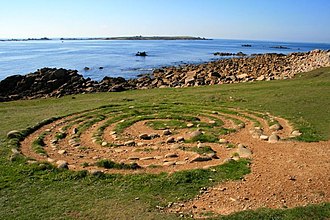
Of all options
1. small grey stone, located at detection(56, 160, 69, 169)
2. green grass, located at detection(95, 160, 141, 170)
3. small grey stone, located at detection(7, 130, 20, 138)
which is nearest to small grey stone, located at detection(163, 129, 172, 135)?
green grass, located at detection(95, 160, 141, 170)

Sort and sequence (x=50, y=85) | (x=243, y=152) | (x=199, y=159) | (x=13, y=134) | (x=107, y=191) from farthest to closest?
(x=50, y=85)
(x=13, y=134)
(x=243, y=152)
(x=199, y=159)
(x=107, y=191)

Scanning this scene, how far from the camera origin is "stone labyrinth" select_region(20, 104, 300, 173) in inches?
550

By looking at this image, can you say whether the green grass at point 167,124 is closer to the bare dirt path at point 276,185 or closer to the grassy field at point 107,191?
the bare dirt path at point 276,185

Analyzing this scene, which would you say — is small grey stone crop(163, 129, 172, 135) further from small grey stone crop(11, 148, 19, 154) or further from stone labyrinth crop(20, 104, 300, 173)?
small grey stone crop(11, 148, 19, 154)

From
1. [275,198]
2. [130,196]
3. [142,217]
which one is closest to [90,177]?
Answer: [130,196]

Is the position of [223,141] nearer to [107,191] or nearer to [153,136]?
[153,136]

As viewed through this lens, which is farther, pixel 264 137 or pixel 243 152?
pixel 264 137

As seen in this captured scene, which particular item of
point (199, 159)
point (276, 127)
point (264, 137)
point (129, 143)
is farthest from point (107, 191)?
point (276, 127)

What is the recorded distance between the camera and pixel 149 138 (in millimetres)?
18031

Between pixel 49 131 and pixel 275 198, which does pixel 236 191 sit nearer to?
pixel 275 198

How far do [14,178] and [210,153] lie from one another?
26.4 feet

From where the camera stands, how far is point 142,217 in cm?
931

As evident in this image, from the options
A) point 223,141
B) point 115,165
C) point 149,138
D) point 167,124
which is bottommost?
point 149,138

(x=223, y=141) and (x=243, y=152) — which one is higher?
(x=243, y=152)
